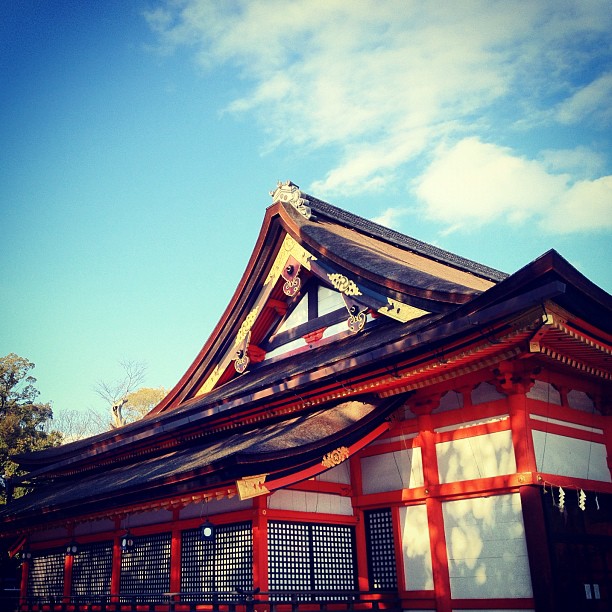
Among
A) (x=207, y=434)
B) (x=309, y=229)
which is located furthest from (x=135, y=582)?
(x=309, y=229)

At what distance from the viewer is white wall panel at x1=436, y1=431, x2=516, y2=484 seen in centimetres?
885

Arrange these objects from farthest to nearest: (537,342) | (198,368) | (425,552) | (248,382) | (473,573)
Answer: (198,368) → (248,382) → (425,552) → (473,573) → (537,342)

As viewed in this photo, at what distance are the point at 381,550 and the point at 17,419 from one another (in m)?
24.3

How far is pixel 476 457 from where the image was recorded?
9.16 m

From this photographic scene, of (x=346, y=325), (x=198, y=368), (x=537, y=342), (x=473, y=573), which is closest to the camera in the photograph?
(x=537, y=342)

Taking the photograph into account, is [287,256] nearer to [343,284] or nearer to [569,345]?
[343,284]

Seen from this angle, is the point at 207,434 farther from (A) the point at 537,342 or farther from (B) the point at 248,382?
(A) the point at 537,342

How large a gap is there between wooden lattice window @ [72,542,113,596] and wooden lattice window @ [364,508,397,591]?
19.9 ft

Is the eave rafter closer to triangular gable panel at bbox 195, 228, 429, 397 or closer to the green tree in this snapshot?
triangular gable panel at bbox 195, 228, 429, 397

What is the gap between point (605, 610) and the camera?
928 centimetres

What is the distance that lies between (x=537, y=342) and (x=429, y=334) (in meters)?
1.35

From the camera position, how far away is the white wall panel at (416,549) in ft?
30.8

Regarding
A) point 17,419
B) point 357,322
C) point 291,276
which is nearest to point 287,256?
point 291,276

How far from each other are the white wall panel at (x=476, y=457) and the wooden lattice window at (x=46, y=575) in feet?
33.2
